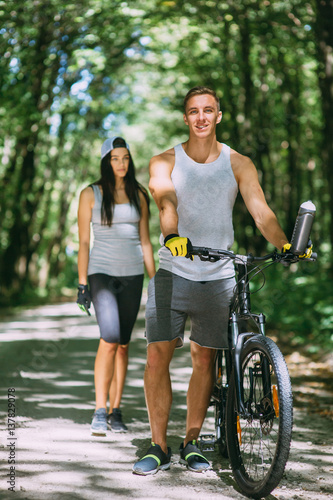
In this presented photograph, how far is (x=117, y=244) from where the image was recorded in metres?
5.57

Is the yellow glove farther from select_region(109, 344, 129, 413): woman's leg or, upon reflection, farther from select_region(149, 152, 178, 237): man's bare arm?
select_region(109, 344, 129, 413): woman's leg

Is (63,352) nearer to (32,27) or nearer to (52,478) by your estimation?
(52,478)

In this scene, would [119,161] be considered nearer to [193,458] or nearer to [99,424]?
[99,424]

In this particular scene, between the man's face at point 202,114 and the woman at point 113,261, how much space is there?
1624 mm

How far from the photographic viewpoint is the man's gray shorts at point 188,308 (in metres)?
4.19

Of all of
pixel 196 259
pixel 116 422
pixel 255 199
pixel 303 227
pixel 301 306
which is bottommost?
pixel 116 422

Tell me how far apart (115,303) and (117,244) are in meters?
0.52

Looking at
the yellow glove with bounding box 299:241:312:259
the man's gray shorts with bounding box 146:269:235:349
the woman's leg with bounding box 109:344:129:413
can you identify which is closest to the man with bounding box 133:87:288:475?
the man's gray shorts with bounding box 146:269:235:349

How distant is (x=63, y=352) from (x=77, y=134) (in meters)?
17.3

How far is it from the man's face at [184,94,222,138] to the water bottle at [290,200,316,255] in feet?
3.19

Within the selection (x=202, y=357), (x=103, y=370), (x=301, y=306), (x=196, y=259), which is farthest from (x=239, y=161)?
(x=301, y=306)

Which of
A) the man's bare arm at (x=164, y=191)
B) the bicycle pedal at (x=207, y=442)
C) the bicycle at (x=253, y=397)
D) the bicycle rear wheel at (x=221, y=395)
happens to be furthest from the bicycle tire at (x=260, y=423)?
the man's bare arm at (x=164, y=191)

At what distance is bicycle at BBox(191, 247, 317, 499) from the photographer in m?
3.40

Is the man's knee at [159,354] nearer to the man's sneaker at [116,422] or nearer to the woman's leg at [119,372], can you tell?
the man's sneaker at [116,422]
